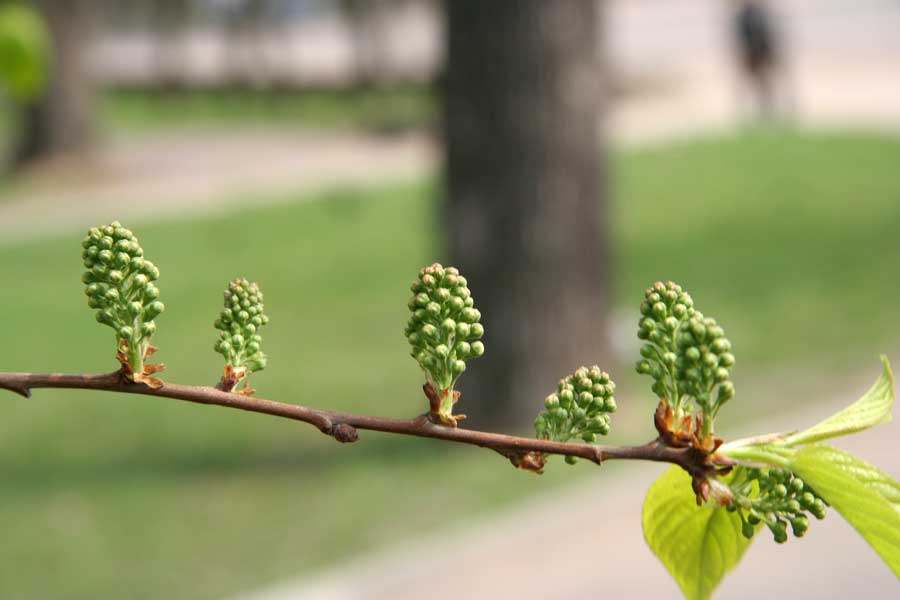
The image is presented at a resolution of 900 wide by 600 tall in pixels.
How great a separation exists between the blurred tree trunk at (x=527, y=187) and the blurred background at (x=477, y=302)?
2cm

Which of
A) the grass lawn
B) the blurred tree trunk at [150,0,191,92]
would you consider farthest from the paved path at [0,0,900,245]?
the blurred tree trunk at [150,0,191,92]

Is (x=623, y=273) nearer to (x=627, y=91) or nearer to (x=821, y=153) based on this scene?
(x=821, y=153)

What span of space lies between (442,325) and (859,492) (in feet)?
0.84

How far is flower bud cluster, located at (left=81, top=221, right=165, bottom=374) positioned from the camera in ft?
2.48

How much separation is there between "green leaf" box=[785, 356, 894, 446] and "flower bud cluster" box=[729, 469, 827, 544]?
0.03 metres

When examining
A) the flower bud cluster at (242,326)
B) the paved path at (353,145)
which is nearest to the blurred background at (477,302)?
the paved path at (353,145)

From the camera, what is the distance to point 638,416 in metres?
7.79

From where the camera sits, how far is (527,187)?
688 centimetres

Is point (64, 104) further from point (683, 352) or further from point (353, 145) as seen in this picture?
point (683, 352)

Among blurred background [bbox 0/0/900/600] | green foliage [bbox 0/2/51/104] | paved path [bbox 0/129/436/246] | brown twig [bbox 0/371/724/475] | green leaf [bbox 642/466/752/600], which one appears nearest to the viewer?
brown twig [bbox 0/371/724/475]

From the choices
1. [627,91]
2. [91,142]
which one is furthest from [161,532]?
[627,91]

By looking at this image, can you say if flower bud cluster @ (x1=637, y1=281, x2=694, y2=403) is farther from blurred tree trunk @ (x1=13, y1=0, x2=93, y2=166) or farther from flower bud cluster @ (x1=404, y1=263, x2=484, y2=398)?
blurred tree trunk @ (x1=13, y1=0, x2=93, y2=166)

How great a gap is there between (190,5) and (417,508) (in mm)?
22379

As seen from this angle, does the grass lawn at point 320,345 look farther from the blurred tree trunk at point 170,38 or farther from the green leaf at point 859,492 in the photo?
the blurred tree trunk at point 170,38
